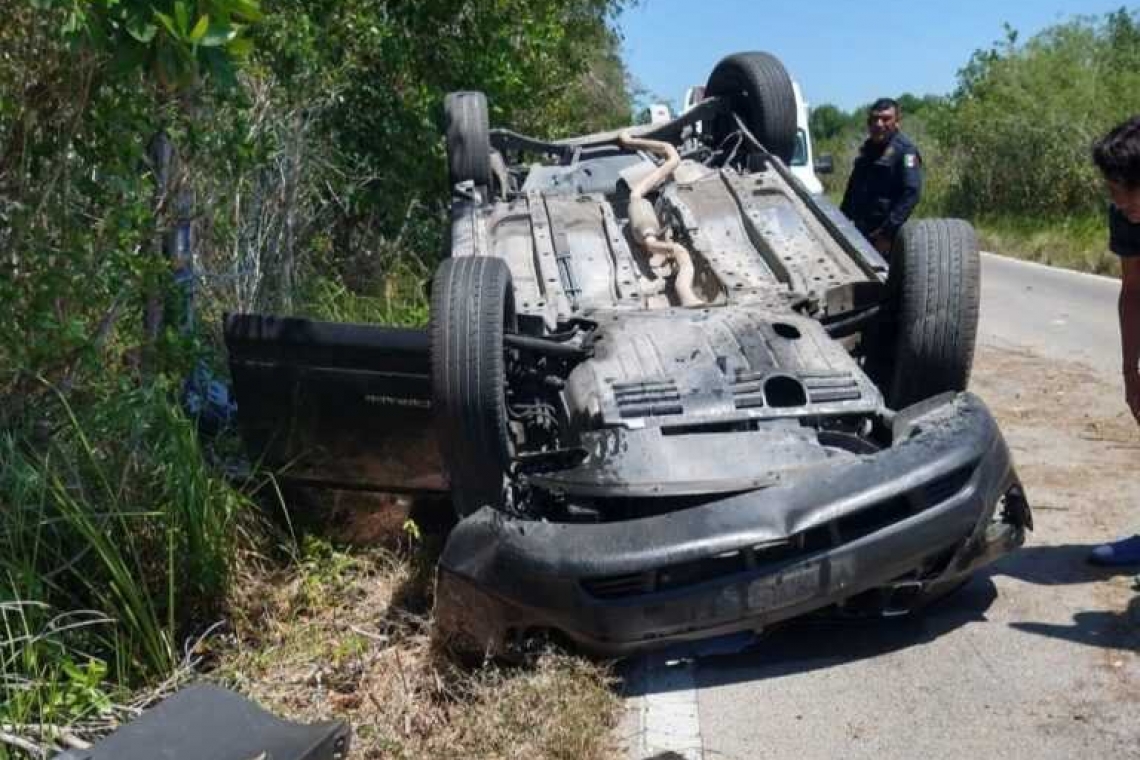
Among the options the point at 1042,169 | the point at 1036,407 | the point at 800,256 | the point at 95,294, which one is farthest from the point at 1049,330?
the point at 1042,169

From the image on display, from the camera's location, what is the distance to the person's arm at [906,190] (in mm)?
8266

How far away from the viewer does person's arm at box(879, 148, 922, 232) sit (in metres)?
8.27

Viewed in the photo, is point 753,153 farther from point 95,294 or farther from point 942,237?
point 95,294

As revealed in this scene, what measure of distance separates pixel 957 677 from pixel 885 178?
16.1 ft

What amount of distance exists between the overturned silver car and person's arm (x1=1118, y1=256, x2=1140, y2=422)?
0.55 metres

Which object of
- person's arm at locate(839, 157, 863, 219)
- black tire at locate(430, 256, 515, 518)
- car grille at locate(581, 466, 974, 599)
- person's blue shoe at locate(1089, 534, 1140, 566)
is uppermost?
person's arm at locate(839, 157, 863, 219)

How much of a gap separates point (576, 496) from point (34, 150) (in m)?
2.16

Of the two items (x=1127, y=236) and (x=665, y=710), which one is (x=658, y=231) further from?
(x=665, y=710)

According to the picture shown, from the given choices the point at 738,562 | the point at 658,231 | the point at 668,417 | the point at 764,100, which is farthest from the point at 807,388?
the point at 764,100

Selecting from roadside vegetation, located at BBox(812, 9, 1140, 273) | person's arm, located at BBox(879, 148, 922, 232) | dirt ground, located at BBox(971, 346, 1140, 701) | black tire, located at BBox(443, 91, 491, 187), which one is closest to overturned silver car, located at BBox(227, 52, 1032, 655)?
dirt ground, located at BBox(971, 346, 1140, 701)

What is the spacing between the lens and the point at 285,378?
15.9ft

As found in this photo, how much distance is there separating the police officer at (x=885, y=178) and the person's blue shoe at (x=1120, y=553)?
3.65m

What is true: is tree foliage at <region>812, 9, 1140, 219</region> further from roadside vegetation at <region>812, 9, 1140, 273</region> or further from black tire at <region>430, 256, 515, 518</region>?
black tire at <region>430, 256, 515, 518</region>

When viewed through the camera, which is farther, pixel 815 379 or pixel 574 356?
pixel 574 356
